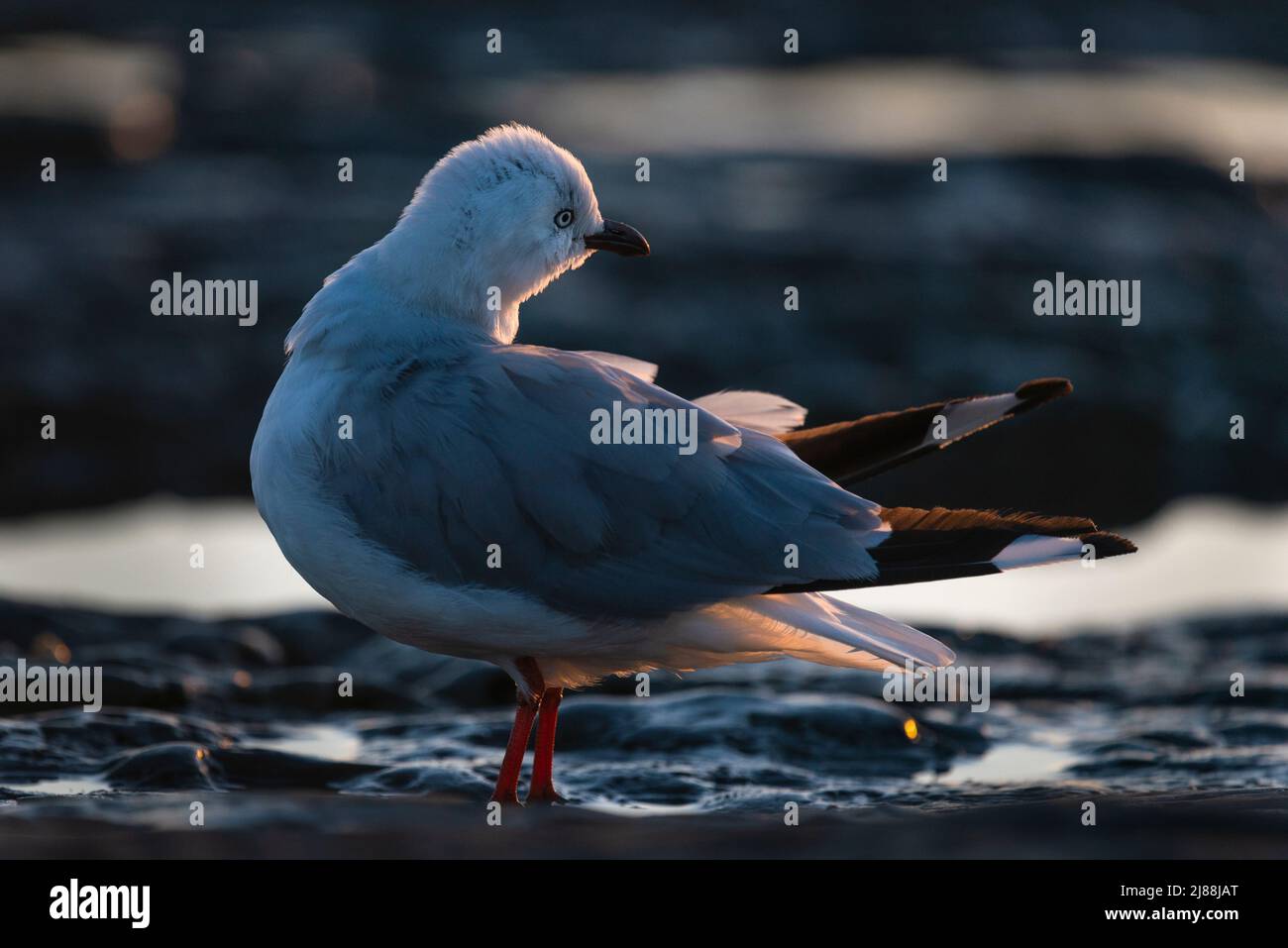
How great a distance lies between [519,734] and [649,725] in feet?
3.38

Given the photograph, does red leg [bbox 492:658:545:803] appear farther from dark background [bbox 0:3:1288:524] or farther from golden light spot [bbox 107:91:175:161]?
golden light spot [bbox 107:91:175:161]

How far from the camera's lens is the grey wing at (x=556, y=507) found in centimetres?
504

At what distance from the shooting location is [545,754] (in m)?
5.63

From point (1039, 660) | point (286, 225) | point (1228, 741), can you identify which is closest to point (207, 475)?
point (286, 225)

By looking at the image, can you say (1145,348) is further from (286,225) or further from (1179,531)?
(286,225)

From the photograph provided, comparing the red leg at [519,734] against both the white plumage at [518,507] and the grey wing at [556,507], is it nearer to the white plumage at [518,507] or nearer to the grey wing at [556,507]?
the white plumage at [518,507]

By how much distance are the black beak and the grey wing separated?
808 millimetres

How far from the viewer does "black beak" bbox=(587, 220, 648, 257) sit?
19.1ft

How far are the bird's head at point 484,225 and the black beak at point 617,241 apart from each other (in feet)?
0.66
